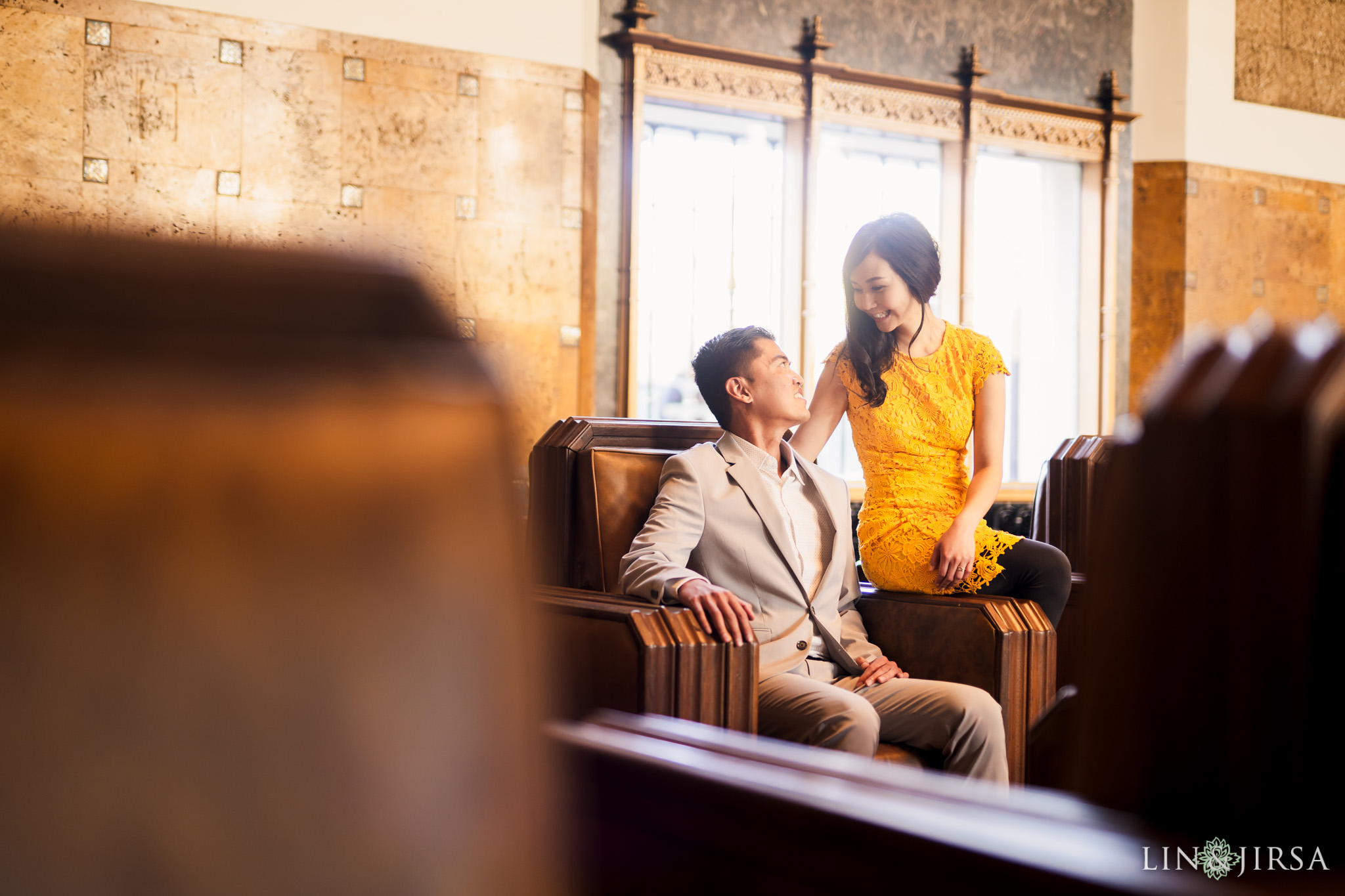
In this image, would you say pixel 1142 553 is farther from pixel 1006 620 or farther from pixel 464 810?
pixel 1006 620

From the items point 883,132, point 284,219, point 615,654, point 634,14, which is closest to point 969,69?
point 883,132

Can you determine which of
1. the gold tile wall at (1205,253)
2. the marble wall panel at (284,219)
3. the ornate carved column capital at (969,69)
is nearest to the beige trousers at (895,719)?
the marble wall panel at (284,219)

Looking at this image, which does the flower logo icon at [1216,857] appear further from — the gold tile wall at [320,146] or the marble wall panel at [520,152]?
the marble wall panel at [520,152]

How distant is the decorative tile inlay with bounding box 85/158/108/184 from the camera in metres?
5.33

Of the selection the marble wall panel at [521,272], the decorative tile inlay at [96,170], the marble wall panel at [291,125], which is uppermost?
the marble wall panel at [291,125]

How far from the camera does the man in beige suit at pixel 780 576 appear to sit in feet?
6.40

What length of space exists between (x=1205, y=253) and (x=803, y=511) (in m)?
7.36

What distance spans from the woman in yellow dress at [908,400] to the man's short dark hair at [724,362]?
27 centimetres

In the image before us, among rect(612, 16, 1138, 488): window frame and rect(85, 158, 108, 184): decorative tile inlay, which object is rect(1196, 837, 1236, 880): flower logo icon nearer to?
rect(85, 158, 108, 184): decorative tile inlay

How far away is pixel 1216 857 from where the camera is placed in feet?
1.87

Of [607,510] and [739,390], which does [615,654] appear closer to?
[607,510]

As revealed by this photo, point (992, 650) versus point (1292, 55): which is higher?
point (1292, 55)

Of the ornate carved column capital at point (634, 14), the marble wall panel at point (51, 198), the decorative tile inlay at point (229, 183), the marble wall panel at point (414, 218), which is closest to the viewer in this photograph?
the marble wall panel at point (51, 198)

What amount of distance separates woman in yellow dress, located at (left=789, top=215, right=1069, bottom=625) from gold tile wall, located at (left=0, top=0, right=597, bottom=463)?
7.68 ft
